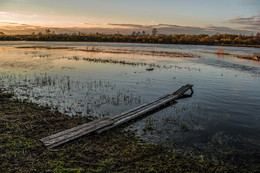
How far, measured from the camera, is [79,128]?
27.3 ft

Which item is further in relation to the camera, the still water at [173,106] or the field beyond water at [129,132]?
the still water at [173,106]

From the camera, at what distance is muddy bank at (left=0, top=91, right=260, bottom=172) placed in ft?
20.0

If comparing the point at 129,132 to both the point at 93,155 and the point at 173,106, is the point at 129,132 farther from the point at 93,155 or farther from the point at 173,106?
the point at 173,106

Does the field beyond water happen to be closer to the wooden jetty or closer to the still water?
the still water

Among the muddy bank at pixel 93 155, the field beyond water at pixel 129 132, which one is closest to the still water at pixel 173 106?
the field beyond water at pixel 129 132

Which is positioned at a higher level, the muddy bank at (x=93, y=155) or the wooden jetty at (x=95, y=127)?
the wooden jetty at (x=95, y=127)

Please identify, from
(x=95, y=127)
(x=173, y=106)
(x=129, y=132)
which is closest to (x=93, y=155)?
(x=95, y=127)

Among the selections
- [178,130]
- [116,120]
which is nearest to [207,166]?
[178,130]

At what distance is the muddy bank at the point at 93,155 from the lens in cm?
611

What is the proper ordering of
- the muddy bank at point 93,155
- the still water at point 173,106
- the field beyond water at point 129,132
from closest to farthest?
the muddy bank at point 93,155
the field beyond water at point 129,132
the still water at point 173,106

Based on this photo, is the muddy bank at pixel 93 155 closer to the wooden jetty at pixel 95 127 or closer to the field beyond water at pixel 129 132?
the field beyond water at pixel 129 132

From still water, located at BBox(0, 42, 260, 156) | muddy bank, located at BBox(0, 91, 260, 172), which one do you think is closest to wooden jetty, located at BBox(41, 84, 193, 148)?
muddy bank, located at BBox(0, 91, 260, 172)

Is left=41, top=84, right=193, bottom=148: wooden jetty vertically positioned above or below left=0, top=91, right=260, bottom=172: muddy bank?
above

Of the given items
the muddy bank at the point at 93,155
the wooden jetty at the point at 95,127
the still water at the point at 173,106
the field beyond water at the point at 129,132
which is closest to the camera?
A: the muddy bank at the point at 93,155
